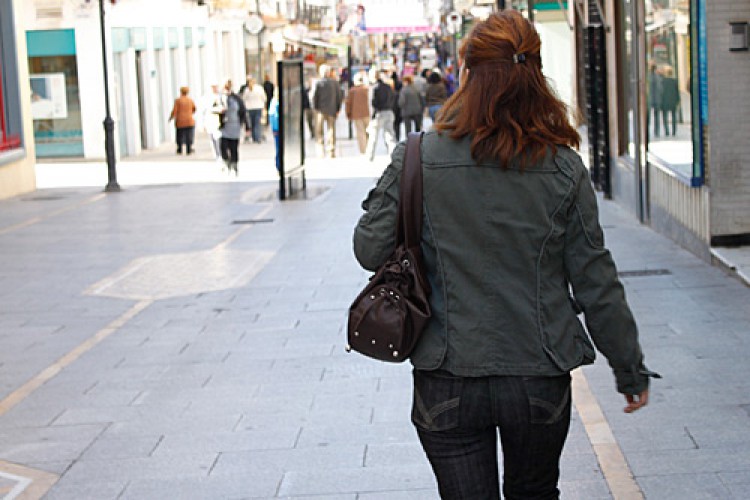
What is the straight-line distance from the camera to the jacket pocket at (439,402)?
3.24 metres

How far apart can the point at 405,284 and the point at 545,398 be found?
16.6 inches

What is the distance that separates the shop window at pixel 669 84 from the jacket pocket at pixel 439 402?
29.5ft

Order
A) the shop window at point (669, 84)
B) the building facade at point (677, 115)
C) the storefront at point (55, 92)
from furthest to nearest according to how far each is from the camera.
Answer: the storefront at point (55, 92) < the shop window at point (669, 84) < the building facade at point (677, 115)

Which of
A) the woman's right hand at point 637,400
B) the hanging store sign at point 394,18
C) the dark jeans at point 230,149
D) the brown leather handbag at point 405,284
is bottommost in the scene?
the dark jeans at point 230,149

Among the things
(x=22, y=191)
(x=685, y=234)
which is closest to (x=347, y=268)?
(x=685, y=234)

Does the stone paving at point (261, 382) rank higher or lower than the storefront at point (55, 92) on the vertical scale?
lower

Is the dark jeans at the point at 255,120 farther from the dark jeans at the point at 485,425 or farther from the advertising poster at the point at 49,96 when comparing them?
the dark jeans at the point at 485,425

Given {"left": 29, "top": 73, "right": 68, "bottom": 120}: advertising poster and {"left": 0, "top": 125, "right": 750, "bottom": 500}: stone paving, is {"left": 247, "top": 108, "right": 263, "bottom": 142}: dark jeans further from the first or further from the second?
{"left": 0, "top": 125, "right": 750, "bottom": 500}: stone paving

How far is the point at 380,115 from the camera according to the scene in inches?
1086

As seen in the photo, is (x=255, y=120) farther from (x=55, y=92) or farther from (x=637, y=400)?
(x=637, y=400)

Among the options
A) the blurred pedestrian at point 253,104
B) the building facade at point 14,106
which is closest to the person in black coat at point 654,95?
the building facade at point 14,106

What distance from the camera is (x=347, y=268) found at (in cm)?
1248

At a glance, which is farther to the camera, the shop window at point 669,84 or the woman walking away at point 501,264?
the shop window at point 669,84

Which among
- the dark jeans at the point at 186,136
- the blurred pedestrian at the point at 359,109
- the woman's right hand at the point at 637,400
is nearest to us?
the woman's right hand at the point at 637,400
